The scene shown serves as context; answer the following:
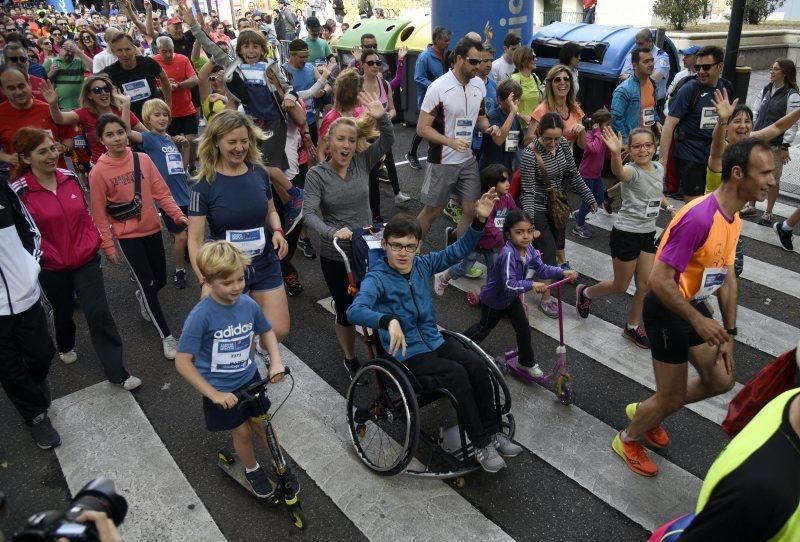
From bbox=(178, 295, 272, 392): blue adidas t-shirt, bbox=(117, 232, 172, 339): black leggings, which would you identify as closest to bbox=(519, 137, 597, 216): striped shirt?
bbox=(178, 295, 272, 392): blue adidas t-shirt

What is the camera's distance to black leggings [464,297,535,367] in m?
4.42

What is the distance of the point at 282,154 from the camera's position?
6.38 meters

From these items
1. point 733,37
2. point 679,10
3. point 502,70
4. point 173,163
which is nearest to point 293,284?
point 173,163

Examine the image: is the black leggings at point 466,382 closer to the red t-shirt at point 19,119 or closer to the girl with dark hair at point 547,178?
the girl with dark hair at point 547,178

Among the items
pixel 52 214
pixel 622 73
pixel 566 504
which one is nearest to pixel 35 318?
pixel 52 214

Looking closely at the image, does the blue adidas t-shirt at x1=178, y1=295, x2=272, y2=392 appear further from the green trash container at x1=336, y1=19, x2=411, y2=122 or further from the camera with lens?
the green trash container at x1=336, y1=19, x2=411, y2=122

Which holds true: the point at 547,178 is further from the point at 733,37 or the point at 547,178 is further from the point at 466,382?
the point at 733,37

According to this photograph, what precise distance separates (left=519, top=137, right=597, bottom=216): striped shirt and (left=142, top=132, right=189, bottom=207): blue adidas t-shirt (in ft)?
10.7

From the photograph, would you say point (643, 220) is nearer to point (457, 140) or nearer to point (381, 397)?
point (457, 140)

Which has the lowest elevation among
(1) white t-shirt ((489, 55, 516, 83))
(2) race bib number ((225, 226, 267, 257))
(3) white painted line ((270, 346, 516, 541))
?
(3) white painted line ((270, 346, 516, 541))

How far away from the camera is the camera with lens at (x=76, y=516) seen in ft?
5.42

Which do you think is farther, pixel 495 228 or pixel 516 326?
pixel 495 228

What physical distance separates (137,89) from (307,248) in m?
2.75

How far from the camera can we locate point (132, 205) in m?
4.75
